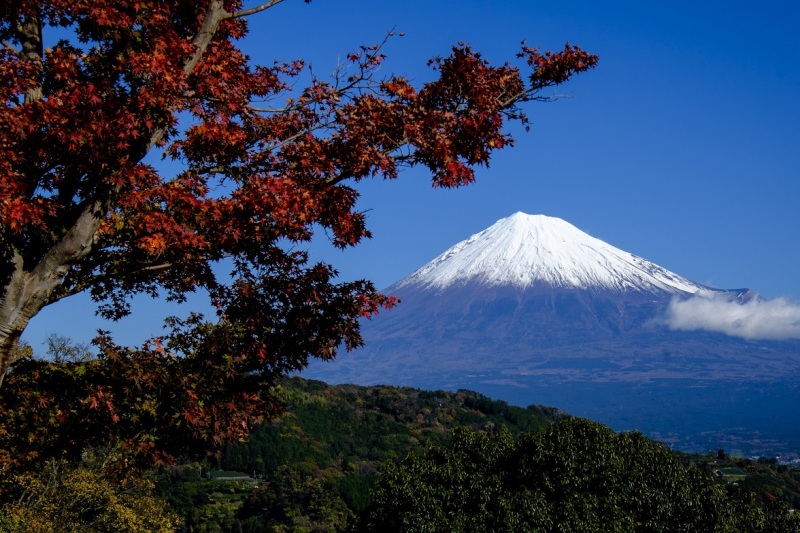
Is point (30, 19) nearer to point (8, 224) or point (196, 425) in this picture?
point (8, 224)

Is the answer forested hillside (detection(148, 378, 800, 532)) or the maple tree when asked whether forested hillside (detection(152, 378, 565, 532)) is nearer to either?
forested hillside (detection(148, 378, 800, 532))

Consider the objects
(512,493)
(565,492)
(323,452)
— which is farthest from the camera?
(323,452)

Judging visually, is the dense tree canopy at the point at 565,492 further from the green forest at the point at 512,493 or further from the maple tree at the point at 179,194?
the maple tree at the point at 179,194

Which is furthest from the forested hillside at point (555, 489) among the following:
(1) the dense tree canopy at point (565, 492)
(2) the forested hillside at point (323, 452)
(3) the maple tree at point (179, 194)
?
(3) the maple tree at point (179, 194)

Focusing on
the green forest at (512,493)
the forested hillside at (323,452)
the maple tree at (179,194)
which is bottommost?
the forested hillside at (323,452)

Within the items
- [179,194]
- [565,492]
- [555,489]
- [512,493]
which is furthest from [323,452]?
[179,194]

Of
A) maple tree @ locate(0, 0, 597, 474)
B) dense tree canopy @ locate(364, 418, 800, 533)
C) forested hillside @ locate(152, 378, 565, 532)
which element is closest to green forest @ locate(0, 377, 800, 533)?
dense tree canopy @ locate(364, 418, 800, 533)

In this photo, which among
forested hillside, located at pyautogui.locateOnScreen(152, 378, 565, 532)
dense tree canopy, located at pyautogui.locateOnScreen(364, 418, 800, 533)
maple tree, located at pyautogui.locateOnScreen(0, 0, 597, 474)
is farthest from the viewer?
forested hillside, located at pyautogui.locateOnScreen(152, 378, 565, 532)

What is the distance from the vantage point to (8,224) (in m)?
Answer: 5.17

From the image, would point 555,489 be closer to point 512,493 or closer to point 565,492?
point 565,492

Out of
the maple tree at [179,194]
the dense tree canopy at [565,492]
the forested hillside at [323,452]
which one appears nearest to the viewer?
the maple tree at [179,194]

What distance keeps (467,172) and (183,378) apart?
Result: 238cm

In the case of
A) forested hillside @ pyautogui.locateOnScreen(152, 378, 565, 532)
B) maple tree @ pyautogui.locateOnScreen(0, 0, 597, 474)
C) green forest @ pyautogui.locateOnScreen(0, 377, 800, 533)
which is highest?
maple tree @ pyautogui.locateOnScreen(0, 0, 597, 474)

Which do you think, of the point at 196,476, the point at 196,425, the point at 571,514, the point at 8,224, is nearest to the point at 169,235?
the point at 8,224
